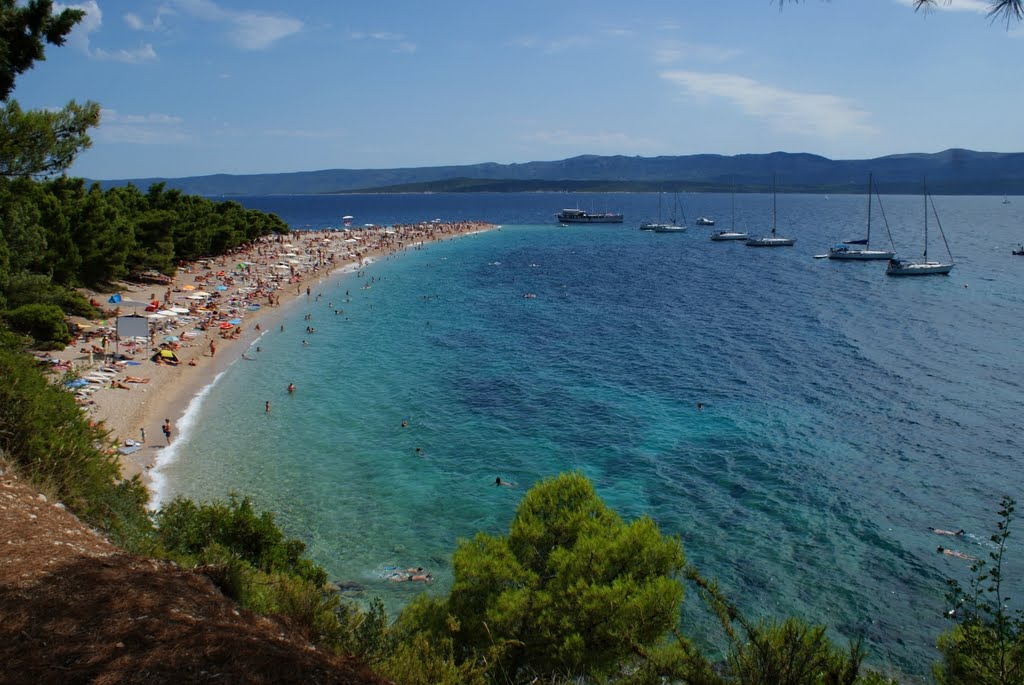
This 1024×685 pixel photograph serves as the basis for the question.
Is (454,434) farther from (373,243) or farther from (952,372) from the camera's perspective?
(373,243)

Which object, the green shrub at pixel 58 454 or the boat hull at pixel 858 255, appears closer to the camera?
the green shrub at pixel 58 454

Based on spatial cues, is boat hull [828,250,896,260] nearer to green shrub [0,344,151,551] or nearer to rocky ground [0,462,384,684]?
green shrub [0,344,151,551]

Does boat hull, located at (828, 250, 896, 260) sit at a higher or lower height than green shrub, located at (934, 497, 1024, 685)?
higher

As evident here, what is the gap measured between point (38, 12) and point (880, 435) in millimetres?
32420

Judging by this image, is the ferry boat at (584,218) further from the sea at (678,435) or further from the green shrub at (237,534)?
the green shrub at (237,534)

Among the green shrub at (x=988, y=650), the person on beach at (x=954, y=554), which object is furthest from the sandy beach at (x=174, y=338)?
the person on beach at (x=954, y=554)

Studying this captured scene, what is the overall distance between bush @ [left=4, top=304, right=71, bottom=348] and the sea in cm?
771

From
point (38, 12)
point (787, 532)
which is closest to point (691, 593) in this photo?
point (787, 532)

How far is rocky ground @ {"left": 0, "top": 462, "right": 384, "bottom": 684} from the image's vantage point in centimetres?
693

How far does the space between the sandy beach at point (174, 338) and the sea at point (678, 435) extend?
1.62 meters

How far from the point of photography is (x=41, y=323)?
109ft

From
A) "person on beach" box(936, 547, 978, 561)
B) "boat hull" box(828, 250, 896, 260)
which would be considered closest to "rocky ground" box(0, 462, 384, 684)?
"person on beach" box(936, 547, 978, 561)

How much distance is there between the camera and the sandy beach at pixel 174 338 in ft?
97.0

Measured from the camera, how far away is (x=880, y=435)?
30.2m
